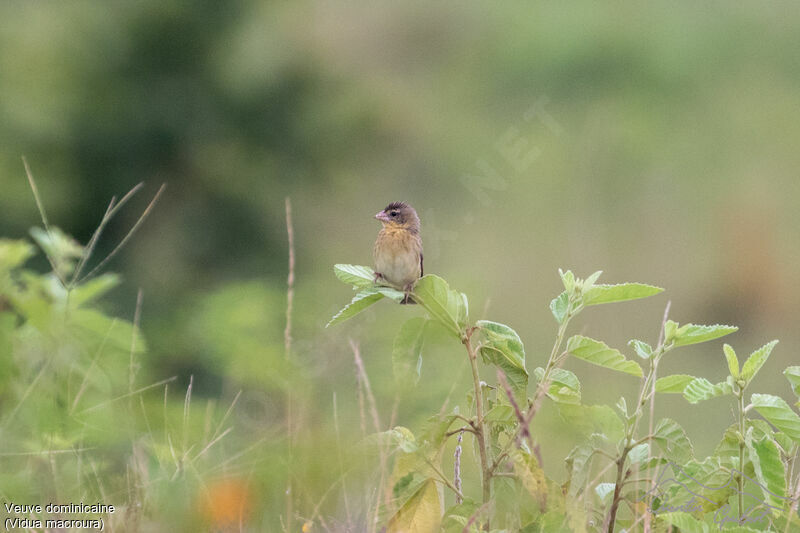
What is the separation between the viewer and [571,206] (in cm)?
1248

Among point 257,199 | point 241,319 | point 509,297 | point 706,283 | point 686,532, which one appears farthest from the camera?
point 706,283

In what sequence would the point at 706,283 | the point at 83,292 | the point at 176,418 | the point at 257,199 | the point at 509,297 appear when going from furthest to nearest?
the point at 706,283, the point at 509,297, the point at 257,199, the point at 176,418, the point at 83,292

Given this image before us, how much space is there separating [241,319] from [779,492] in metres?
2.78

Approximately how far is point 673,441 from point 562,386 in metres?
0.19

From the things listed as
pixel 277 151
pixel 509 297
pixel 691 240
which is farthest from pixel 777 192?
pixel 277 151

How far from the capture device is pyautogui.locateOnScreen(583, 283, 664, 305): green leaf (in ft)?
4.66

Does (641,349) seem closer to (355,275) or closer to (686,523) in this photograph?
(686,523)

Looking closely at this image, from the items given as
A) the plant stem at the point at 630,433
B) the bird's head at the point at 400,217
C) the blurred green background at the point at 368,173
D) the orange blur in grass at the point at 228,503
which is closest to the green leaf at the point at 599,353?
the plant stem at the point at 630,433

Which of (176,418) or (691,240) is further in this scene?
(691,240)

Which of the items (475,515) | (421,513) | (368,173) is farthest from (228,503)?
(368,173)

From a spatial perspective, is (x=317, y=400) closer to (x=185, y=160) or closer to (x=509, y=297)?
(x=185, y=160)

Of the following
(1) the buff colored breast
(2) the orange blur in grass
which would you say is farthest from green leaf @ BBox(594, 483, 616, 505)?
(1) the buff colored breast

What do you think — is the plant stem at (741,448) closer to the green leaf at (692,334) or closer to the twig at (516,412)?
the green leaf at (692,334)

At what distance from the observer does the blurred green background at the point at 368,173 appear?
4.38 meters
